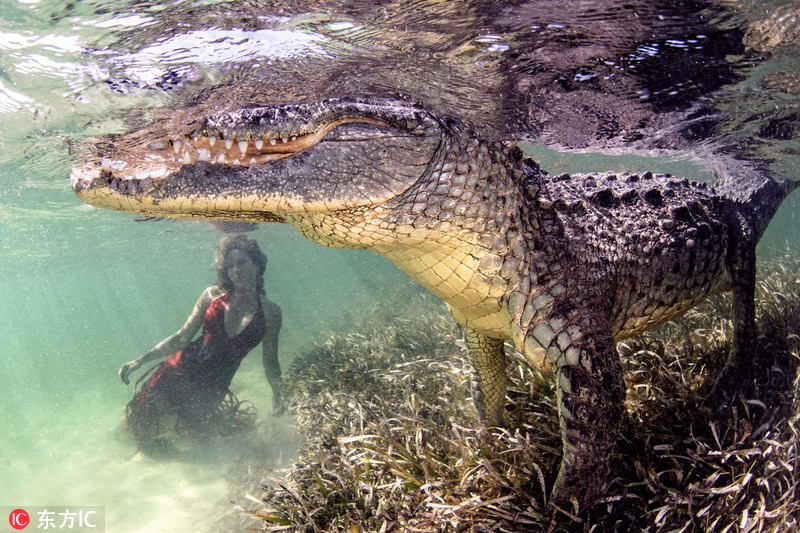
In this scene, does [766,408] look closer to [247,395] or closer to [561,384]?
[561,384]

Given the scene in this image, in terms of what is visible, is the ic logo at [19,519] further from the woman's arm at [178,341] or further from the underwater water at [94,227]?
the woman's arm at [178,341]

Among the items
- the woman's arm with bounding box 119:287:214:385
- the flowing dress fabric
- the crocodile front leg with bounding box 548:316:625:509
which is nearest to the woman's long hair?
the flowing dress fabric

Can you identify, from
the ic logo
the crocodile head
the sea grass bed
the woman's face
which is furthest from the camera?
the ic logo

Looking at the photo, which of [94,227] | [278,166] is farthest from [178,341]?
[94,227]

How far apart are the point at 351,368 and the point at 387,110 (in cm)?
516

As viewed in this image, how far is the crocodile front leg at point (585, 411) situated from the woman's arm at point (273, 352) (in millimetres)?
6925

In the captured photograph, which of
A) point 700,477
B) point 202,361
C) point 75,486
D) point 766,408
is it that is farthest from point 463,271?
point 75,486

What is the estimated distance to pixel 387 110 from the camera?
2.30 metres

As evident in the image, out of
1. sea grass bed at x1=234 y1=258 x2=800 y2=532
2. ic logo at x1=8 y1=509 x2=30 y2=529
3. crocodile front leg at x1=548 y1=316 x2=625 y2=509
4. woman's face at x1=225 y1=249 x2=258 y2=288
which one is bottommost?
ic logo at x1=8 y1=509 x2=30 y2=529

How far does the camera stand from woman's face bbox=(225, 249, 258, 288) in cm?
794

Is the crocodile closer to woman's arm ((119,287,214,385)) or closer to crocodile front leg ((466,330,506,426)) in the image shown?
crocodile front leg ((466,330,506,426))

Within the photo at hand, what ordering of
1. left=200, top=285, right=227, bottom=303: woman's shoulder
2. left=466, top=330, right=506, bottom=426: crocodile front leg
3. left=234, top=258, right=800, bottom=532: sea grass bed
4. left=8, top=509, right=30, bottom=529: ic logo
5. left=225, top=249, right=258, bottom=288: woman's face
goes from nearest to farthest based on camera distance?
left=234, top=258, right=800, bottom=532: sea grass bed, left=466, top=330, right=506, bottom=426: crocodile front leg, left=225, top=249, right=258, bottom=288: woman's face, left=200, top=285, right=227, bottom=303: woman's shoulder, left=8, top=509, right=30, bottom=529: ic logo

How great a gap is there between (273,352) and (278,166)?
6.93m

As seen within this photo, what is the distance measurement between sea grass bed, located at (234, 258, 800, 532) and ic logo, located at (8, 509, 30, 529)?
28.8ft
